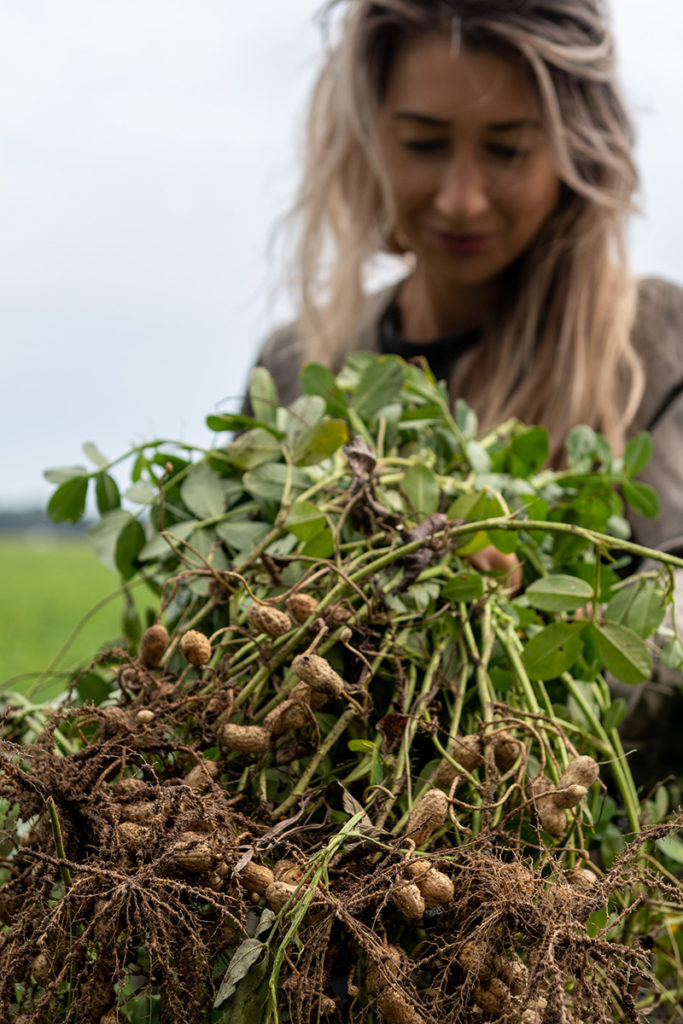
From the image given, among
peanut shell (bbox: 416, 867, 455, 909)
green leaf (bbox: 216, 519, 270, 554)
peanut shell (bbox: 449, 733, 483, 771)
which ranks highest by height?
green leaf (bbox: 216, 519, 270, 554)

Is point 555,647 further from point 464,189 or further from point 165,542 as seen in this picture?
point 464,189

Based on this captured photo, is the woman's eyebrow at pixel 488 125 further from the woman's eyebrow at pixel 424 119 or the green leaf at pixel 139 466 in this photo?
the green leaf at pixel 139 466

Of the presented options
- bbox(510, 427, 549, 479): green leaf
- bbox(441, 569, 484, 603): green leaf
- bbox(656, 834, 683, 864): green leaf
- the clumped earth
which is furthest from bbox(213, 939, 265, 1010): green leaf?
bbox(510, 427, 549, 479): green leaf

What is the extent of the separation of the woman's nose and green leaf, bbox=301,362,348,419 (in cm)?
50

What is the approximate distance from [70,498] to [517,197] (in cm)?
70

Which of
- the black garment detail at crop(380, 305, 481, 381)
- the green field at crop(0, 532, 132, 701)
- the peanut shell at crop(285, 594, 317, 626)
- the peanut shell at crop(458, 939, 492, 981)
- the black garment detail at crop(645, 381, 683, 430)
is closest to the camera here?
the peanut shell at crop(458, 939, 492, 981)

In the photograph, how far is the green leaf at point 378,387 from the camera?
27.3 inches

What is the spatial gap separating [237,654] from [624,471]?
416 millimetres

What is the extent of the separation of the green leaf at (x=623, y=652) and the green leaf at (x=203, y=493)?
0.26 m

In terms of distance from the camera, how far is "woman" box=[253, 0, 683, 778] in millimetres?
1086

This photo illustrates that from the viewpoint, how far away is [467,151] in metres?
1.10

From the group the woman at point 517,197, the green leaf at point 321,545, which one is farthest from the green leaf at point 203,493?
the woman at point 517,197

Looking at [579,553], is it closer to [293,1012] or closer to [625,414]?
[293,1012]

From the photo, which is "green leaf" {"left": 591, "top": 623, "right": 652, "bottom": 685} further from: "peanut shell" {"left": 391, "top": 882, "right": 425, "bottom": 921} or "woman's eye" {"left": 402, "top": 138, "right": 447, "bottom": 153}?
"woman's eye" {"left": 402, "top": 138, "right": 447, "bottom": 153}
